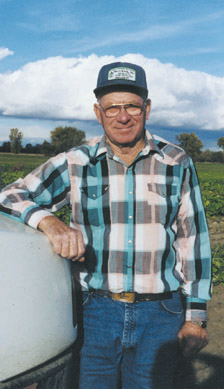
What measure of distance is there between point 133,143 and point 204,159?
94.4 m

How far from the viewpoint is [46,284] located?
1417 millimetres

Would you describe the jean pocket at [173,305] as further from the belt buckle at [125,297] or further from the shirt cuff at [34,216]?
the shirt cuff at [34,216]

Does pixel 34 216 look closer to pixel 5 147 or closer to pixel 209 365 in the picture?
pixel 209 365

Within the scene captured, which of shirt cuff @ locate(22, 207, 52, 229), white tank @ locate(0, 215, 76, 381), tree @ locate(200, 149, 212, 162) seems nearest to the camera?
white tank @ locate(0, 215, 76, 381)

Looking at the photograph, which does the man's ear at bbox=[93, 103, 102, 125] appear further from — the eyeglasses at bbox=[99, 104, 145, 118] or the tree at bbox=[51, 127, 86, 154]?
the tree at bbox=[51, 127, 86, 154]

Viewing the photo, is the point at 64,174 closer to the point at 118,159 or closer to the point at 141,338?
the point at 118,159

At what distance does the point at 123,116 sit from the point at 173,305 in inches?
32.4

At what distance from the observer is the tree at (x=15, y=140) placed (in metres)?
77.9

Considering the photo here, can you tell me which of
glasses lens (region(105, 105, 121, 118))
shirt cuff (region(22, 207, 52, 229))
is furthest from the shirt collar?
shirt cuff (region(22, 207, 52, 229))

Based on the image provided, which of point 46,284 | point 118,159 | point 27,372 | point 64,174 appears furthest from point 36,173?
point 27,372

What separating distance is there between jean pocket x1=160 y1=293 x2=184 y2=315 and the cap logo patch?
0.93 meters

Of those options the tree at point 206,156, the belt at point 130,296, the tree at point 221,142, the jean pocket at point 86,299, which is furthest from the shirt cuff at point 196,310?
the tree at point 221,142

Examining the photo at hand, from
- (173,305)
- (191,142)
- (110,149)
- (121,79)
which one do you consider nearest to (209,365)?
(173,305)

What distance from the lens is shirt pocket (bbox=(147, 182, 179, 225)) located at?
6.33 feet
